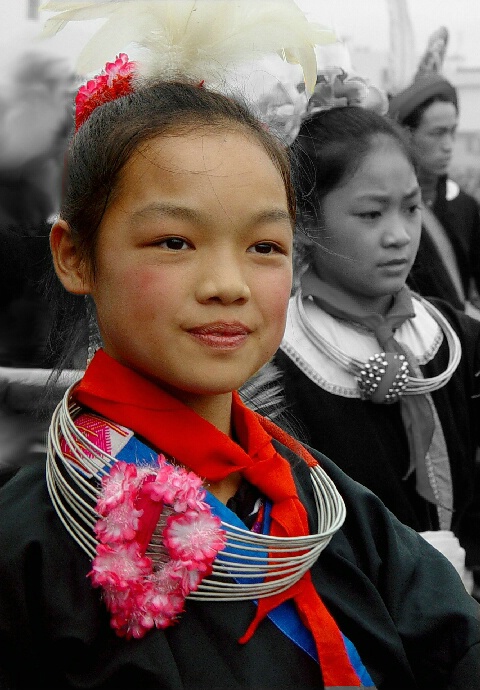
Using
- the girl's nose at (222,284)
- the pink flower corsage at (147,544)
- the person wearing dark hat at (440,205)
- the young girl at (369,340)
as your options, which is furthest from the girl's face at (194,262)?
the person wearing dark hat at (440,205)

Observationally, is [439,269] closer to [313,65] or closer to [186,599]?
[313,65]

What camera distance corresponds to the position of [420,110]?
7.35 feet

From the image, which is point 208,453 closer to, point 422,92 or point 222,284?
point 222,284

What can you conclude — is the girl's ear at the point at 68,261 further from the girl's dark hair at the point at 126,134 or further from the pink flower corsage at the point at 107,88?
the pink flower corsage at the point at 107,88

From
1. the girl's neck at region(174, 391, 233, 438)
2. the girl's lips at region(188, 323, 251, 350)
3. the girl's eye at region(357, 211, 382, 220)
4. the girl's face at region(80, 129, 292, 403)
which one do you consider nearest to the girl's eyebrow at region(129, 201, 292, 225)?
the girl's face at region(80, 129, 292, 403)

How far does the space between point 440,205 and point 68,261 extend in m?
1.31

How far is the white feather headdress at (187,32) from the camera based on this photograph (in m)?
1.31

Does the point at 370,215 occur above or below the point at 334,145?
below

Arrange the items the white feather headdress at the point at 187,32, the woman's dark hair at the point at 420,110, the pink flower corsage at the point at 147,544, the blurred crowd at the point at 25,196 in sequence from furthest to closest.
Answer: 1. the woman's dark hair at the point at 420,110
2. the blurred crowd at the point at 25,196
3. the white feather headdress at the point at 187,32
4. the pink flower corsage at the point at 147,544

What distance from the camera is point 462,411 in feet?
6.64

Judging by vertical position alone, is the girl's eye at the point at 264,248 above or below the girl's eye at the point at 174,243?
below

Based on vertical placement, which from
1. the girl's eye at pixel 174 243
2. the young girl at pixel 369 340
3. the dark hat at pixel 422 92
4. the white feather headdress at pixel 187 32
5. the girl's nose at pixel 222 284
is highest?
the white feather headdress at pixel 187 32

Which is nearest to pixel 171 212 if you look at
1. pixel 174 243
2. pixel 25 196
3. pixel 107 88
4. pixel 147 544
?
pixel 174 243

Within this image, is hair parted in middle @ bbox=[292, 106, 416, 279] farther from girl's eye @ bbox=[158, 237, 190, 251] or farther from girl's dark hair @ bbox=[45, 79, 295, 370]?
girl's eye @ bbox=[158, 237, 190, 251]
